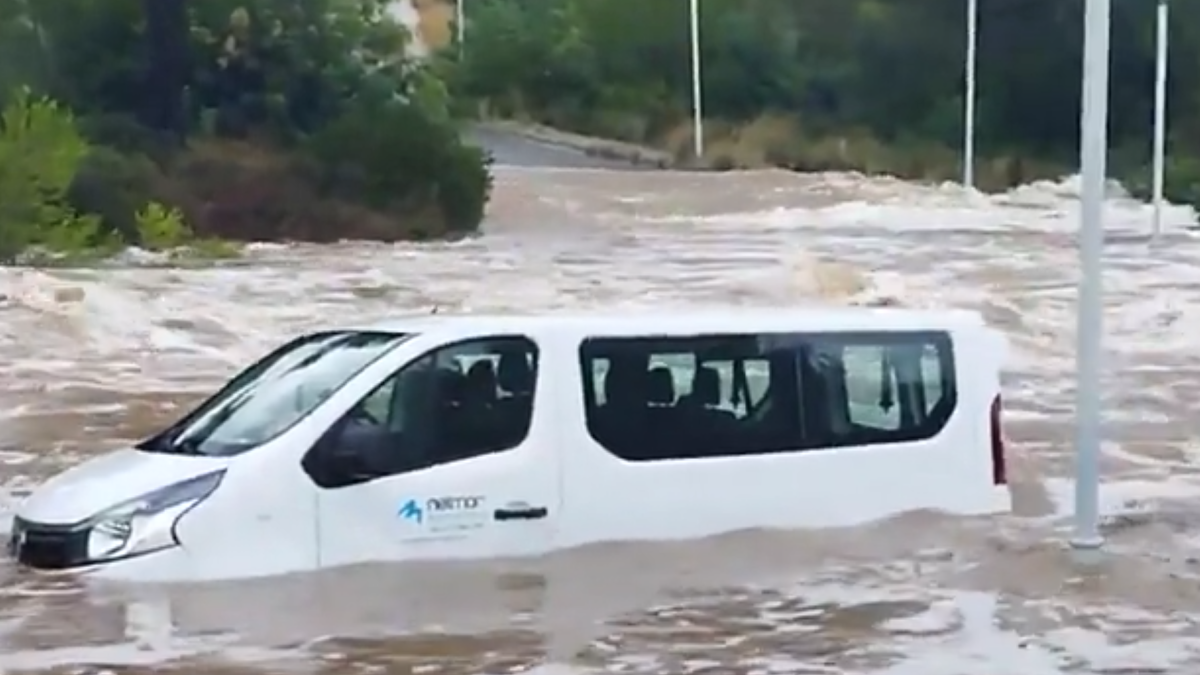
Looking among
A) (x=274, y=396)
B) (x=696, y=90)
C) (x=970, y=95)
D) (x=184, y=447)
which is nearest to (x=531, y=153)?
(x=696, y=90)

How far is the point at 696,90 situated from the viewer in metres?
74.4

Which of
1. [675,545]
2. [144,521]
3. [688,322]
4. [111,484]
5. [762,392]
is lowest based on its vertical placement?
[675,545]

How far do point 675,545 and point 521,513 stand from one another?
2.73 ft

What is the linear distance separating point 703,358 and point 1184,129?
199 feet

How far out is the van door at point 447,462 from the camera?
10.8 meters

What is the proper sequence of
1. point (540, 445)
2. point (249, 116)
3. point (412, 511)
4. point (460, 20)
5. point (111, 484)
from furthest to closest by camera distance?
point (460, 20) < point (249, 116) < point (540, 445) < point (412, 511) < point (111, 484)

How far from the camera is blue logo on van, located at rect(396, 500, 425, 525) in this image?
35.8 feet

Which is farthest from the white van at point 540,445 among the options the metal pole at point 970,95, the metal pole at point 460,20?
the metal pole at point 460,20

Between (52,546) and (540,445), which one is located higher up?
(540,445)

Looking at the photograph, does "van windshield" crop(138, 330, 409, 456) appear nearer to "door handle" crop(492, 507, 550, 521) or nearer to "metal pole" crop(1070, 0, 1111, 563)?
"door handle" crop(492, 507, 550, 521)

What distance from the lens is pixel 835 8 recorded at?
3039 inches

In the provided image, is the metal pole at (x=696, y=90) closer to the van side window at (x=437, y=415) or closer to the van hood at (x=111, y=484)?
the van side window at (x=437, y=415)

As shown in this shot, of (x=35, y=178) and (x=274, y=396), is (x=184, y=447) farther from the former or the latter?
(x=35, y=178)

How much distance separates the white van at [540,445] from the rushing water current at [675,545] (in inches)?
5.8
